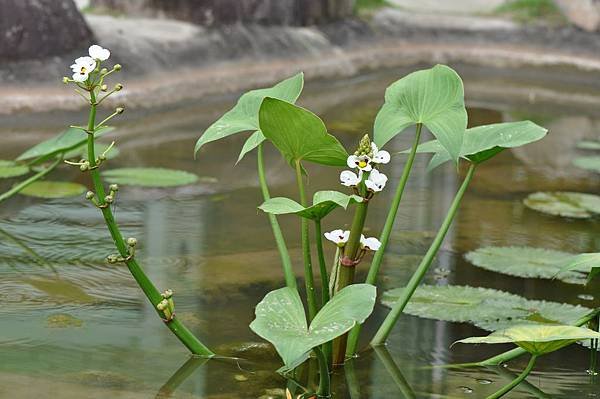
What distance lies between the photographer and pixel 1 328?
2115 millimetres

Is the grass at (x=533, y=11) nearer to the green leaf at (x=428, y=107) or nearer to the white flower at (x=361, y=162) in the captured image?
the green leaf at (x=428, y=107)

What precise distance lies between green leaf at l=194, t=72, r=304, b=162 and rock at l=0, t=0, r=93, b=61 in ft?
10.1

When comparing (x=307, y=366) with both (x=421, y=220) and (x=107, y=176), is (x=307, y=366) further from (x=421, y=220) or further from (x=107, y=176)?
(x=107, y=176)

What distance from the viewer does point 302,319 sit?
1684 mm

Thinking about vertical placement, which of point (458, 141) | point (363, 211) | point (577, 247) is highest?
point (458, 141)

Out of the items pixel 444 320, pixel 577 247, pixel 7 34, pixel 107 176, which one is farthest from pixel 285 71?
pixel 444 320

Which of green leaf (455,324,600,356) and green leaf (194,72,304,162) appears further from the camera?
green leaf (194,72,304,162)

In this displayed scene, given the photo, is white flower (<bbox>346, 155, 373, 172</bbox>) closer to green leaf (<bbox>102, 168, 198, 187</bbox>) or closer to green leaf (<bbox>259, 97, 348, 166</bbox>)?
green leaf (<bbox>259, 97, 348, 166</bbox>)

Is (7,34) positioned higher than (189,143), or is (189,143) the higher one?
(7,34)

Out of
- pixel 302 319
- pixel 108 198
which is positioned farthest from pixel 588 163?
pixel 108 198

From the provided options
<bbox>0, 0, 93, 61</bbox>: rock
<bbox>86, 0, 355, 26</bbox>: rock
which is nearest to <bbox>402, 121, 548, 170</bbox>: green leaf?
<bbox>0, 0, 93, 61</bbox>: rock

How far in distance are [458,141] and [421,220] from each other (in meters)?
1.48

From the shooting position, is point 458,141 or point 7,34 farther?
point 7,34

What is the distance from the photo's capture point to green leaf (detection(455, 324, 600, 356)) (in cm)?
158
